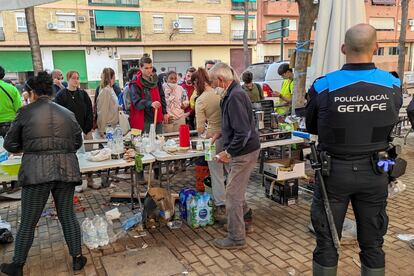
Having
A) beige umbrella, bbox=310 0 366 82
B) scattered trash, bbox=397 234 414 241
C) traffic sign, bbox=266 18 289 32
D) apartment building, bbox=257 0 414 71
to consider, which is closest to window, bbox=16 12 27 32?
apartment building, bbox=257 0 414 71

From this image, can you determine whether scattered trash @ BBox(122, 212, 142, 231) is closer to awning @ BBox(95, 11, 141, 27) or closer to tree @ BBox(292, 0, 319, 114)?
tree @ BBox(292, 0, 319, 114)

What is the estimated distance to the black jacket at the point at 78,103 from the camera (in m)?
5.29

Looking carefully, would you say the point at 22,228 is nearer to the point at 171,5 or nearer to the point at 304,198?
the point at 304,198

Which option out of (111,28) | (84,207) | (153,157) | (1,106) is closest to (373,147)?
(153,157)

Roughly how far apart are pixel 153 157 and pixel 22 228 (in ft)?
4.83

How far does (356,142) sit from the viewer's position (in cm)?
230

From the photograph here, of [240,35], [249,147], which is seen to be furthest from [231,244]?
[240,35]

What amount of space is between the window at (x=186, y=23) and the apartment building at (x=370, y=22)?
6.36 metres

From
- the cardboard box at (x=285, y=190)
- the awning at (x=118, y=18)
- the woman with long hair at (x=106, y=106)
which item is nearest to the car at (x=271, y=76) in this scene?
the woman with long hair at (x=106, y=106)

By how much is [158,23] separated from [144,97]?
2405 centimetres

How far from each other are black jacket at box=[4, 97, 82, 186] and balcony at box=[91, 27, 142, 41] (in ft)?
82.1

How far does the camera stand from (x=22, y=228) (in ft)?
9.91

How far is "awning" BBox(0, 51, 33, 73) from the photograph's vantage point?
23953mm

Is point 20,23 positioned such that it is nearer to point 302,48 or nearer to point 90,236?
point 302,48
